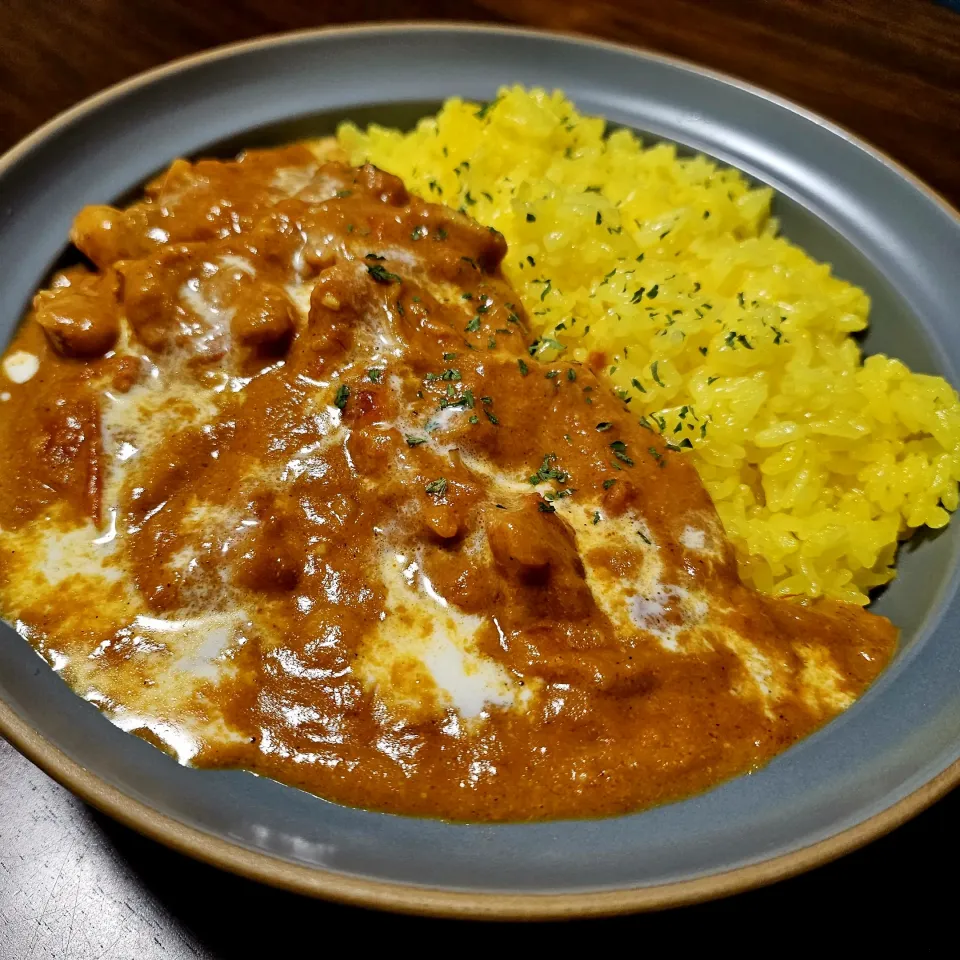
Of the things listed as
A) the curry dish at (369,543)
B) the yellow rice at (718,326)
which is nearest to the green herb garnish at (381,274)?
the curry dish at (369,543)

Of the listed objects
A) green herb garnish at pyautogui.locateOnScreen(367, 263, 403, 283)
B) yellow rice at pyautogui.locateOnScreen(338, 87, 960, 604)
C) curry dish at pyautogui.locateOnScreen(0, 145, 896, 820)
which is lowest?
curry dish at pyautogui.locateOnScreen(0, 145, 896, 820)

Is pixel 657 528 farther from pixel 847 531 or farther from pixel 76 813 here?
pixel 76 813

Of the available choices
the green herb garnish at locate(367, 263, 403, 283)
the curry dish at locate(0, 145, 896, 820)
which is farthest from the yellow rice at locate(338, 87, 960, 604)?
the green herb garnish at locate(367, 263, 403, 283)

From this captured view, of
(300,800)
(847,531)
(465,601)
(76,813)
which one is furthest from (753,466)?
(76,813)

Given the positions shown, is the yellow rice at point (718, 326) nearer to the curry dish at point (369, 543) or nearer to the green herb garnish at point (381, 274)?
the curry dish at point (369, 543)

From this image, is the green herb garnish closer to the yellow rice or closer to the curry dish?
the curry dish

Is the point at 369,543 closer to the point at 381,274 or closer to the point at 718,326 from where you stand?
the point at 381,274

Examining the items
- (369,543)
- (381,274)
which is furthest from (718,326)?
(369,543)
